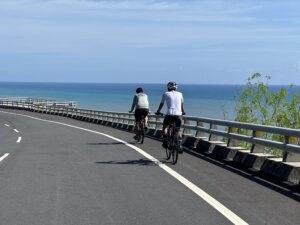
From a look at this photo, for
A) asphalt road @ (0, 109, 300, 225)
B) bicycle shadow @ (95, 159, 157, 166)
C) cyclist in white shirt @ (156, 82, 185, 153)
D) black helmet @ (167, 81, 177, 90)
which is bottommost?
bicycle shadow @ (95, 159, 157, 166)

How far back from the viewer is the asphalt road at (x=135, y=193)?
704 cm

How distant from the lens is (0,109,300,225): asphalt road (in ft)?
23.1

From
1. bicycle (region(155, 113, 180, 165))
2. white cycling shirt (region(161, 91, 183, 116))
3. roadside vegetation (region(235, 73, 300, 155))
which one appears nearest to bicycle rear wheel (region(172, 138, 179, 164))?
bicycle (region(155, 113, 180, 165))

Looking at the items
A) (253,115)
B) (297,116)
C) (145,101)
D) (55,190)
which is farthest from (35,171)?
(253,115)

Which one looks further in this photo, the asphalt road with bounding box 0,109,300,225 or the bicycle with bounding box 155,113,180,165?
the bicycle with bounding box 155,113,180,165

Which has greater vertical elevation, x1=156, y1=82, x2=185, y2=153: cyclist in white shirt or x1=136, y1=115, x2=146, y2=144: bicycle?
x1=156, y1=82, x2=185, y2=153: cyclist in white shirt

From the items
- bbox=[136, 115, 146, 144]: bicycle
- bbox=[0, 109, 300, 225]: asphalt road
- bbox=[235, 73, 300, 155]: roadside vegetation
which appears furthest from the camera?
bbox=[235, 73, 300, 155]: roadside vegetation

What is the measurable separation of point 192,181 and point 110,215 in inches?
130

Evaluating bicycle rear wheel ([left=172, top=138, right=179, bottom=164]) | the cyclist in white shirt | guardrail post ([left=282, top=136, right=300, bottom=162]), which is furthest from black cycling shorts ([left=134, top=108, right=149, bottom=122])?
guardrail post ([left=282, top=136, right=300, bottom=162])

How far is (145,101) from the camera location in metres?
18.8

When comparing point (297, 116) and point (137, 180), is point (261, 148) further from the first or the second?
point (297, 116)

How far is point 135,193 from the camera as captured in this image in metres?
8.86

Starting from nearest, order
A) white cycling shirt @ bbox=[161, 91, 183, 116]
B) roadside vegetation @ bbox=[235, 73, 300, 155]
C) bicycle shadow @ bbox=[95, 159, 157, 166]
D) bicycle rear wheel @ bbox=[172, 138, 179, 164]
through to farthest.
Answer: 1. bicycle rear wheel @ bbox=[172, 138, 179, 164]
2. bicycle shadow @ bbox=[95, 159, 157, 166]
3. white cycling shirt @ bbox=[161, 91, 183, 116]
4. roadside vegetation @ bbox=[235, 73, 300, 155]

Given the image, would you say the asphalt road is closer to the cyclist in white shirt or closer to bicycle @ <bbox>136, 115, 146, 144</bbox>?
the cyclist in white shirt
